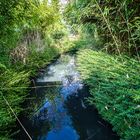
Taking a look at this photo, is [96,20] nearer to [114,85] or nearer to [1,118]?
[114,85]

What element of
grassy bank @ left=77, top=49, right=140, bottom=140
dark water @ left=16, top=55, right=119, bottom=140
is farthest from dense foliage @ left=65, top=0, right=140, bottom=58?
dark water @ left=16, top=55, right=119, bottom=140

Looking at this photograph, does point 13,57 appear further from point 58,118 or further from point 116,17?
point 116,17

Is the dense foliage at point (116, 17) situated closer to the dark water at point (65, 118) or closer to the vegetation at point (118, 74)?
the vegetation at point (118, 74)

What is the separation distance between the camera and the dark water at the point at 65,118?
3.78 metres

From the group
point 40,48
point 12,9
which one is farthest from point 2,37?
point 40,48

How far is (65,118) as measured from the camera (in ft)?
14.7

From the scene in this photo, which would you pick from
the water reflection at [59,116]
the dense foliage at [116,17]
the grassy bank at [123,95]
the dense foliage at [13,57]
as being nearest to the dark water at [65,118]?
the water reflection at [59,116]

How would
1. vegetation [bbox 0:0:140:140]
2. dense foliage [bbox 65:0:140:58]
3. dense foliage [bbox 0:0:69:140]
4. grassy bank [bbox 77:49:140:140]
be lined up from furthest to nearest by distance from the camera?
dense foliage [bbox 65:0:140:58]
dense foliage [bbox 0:0:69:140]
vegetation [bbox 0:0:140:140]
grassy bank [bbox 77:49:140:140]

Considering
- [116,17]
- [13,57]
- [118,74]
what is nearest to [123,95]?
[118,74]

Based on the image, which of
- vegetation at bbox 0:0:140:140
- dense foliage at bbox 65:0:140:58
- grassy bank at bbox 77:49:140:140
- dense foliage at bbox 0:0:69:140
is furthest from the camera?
dense foliage at bbox 65:0:140:58

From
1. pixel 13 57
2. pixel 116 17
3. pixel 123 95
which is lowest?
pixel 13 57

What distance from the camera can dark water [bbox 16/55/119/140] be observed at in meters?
3.78

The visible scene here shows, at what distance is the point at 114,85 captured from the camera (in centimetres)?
282

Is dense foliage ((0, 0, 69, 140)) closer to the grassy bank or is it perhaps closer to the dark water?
the dark water
